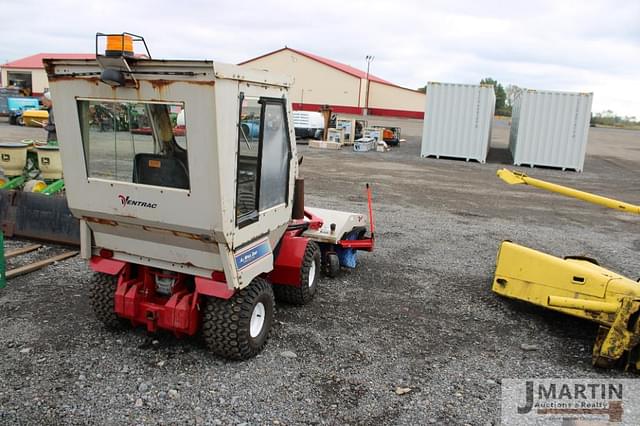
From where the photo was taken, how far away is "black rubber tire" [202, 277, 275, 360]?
4.18 metres

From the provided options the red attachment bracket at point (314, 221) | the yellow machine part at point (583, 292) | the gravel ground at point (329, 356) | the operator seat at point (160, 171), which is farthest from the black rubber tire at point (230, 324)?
the yellow machine part at point (583, 292)

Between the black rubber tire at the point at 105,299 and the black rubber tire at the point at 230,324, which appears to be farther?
the black rubber tire at the point at 105,299

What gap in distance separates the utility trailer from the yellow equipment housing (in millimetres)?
2470

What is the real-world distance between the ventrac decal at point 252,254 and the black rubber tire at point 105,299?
49.2 inches

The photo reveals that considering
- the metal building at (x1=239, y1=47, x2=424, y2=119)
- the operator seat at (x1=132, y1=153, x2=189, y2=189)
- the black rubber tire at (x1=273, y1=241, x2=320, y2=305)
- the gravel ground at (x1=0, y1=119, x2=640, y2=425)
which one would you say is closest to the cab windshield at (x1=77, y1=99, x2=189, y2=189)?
the operator seat at (x1=132, y1=153, x2=189, y2=189)

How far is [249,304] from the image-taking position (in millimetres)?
4223

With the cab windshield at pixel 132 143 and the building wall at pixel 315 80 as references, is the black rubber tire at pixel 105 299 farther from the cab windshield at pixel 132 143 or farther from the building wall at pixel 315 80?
the building wall at pixel 315 80

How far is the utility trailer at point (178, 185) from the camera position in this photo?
363cm

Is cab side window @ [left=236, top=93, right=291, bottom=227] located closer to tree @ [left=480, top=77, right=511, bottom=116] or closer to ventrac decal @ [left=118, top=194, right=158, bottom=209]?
ventrac decal @ [left=118, top=194, right=158, bottom=209]

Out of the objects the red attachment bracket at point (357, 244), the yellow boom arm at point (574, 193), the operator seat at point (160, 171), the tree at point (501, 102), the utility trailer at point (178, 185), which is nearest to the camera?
the utility trailer at point (178, 185)

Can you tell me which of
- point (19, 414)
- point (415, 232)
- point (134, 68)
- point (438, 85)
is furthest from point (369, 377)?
point (438, 85)

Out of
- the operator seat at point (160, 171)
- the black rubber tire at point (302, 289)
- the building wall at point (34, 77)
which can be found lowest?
the black rubber tire at point (302, 289)

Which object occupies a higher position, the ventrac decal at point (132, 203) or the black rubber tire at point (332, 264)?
the ventrac decal at point (132, 203)

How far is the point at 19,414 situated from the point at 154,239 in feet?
4.66
